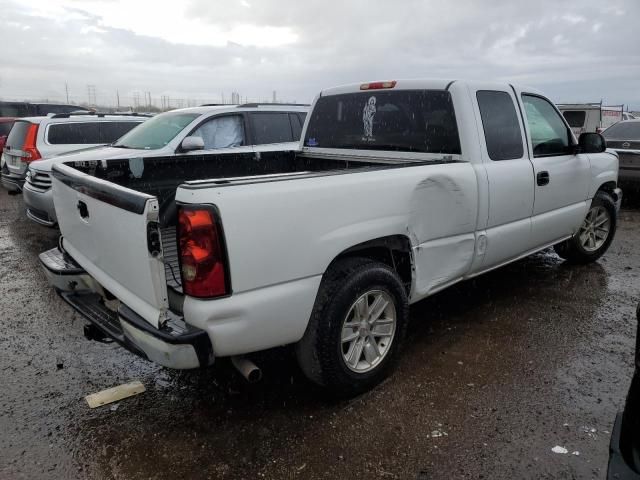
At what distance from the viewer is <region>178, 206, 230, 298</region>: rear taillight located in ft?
7.24

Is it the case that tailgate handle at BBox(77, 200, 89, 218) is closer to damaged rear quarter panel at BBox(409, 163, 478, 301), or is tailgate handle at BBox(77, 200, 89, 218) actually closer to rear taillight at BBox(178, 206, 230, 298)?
rear taillight at BBox(178, 206, 230, 298)

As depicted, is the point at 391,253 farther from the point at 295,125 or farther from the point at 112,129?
the point at 112,129

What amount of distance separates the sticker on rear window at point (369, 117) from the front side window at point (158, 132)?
11.4 ft

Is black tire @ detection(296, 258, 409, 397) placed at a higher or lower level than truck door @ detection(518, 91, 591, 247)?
lower

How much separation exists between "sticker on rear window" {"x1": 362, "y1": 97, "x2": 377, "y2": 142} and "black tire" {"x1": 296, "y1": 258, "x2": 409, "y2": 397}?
155 centimetres

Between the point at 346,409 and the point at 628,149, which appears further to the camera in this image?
the point at 628,149

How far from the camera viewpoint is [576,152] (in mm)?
4699

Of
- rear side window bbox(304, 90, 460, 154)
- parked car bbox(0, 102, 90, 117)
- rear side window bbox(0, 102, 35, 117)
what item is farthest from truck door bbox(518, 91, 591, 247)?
rear side window bbox(0, 102, 35, 117)

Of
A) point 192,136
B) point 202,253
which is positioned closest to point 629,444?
point 202,253

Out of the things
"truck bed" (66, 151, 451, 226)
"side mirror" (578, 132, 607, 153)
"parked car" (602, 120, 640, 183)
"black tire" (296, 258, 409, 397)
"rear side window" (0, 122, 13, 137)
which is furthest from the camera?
"rear side window" (0, 122, 13, 137)

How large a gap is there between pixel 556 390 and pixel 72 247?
131 inches

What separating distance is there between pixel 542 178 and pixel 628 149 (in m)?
6.05

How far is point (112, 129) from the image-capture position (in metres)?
9.17

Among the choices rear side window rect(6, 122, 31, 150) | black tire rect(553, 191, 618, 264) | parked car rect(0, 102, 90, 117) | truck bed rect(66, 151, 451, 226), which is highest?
parked car rect(0, 102, 90, 117)
